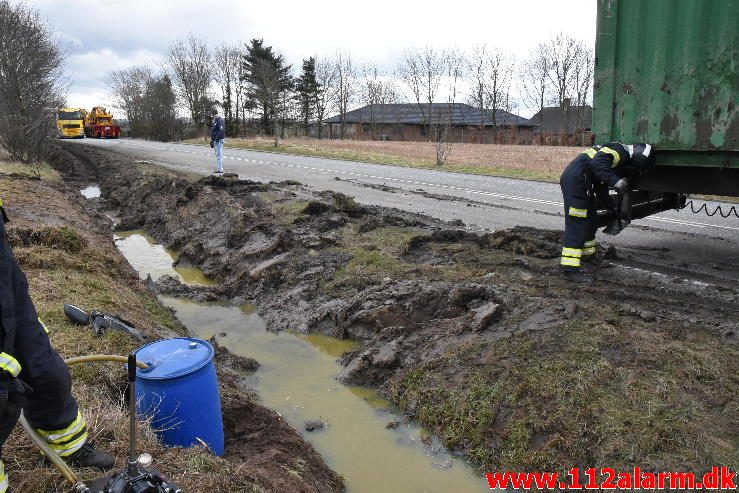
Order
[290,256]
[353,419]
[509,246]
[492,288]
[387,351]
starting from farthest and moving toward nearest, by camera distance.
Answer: [290,256] → [509,246] → [492,288] → [387,351] → [353,419]

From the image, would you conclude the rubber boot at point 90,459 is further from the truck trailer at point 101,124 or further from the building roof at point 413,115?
the building roof at point 413,115

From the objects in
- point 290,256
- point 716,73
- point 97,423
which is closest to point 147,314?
point 290,256

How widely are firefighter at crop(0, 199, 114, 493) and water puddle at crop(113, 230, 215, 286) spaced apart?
5.85 metres

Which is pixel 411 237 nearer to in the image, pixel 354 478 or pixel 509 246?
pixel 509 246

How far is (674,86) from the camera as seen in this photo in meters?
5.78

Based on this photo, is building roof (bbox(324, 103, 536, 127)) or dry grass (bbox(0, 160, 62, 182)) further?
building roof (bbox(324, 103, 536, 127))

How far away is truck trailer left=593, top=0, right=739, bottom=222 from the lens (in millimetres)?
5379

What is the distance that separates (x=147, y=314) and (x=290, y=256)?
239cm

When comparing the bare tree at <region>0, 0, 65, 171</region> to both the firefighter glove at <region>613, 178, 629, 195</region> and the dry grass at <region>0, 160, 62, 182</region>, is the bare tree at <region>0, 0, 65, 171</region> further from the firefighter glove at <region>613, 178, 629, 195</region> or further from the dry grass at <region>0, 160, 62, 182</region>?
the firefighter glove at <region>613, 178, 629, 195</region>

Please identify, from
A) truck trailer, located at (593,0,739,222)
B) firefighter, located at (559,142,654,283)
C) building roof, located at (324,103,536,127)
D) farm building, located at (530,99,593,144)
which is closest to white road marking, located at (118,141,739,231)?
truck trailer, located at (593,0,739,222)

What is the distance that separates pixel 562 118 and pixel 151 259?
155 ft

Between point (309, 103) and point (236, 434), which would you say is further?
point (309, 103)

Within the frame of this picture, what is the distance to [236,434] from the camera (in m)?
3.85

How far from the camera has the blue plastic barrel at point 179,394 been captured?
3.10 meters
